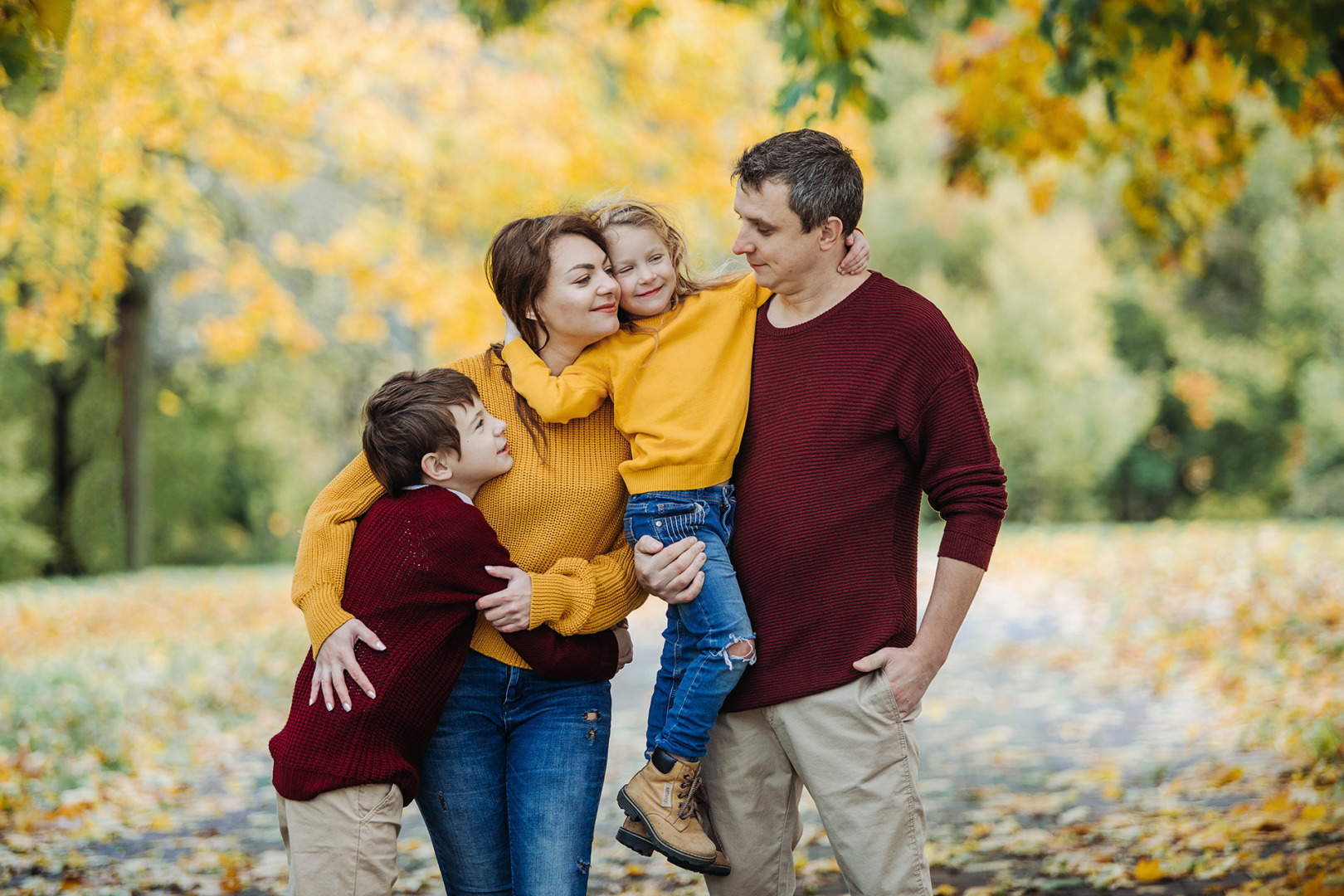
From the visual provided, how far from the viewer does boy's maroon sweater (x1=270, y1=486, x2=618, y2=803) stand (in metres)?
2.26

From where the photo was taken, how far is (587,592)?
241cm

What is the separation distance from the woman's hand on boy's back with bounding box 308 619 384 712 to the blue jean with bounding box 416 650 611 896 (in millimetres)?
217

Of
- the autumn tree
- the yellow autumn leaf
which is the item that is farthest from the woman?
the autumn tree

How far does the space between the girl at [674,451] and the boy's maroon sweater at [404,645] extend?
0.26m

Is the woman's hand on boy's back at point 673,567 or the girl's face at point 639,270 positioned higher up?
the girl's face at point 639,270

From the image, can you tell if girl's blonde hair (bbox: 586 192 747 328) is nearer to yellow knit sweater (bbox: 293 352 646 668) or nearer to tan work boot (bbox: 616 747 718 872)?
yellow knit sweater (bbox: 293 352 646 668)

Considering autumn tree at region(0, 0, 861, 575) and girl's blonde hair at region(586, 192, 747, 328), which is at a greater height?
autumn tree at region(0, 0, 861, 575)

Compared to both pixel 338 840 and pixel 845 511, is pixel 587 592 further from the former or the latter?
pixel 338 840

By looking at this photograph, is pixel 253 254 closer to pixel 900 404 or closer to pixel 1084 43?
pixel 1084 43

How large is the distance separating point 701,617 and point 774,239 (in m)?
0.81

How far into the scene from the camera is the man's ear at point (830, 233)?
2.44m

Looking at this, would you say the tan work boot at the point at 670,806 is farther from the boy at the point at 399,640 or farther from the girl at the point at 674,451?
the boy at the point at 399,640

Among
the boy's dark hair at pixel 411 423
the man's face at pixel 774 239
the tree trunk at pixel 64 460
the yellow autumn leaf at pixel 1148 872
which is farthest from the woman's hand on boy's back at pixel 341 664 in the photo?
the tree trunk at pixel 64 460

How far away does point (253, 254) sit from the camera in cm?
1193
